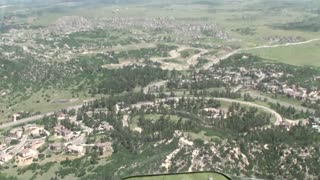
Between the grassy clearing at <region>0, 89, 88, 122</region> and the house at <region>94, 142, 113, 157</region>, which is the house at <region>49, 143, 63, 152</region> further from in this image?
the grassy clearing at <region>0, 89, 88, 122</region>

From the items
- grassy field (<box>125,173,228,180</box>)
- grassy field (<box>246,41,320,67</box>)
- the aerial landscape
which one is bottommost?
grassy field (<box>246,41,320,67</box>)

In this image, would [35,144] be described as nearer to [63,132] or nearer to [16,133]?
[63,132]

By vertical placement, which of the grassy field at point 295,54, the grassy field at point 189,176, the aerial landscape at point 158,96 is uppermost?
the grassy field at point 189,176

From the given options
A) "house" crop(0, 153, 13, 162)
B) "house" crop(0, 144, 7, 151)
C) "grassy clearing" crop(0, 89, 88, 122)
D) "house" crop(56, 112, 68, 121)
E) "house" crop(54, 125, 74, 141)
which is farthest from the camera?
"grassy clearing" crop(0, 89, 88, 122)

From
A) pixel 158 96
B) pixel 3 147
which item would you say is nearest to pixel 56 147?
pixel 3 147

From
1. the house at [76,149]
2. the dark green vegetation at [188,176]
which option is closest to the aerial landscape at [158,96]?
the dark green vegetation at [188,176]

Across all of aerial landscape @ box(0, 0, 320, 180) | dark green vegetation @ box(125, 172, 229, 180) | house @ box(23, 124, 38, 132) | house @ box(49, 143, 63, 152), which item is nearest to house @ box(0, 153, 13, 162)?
aerial landscape @ box(0, 0, 320, 180)

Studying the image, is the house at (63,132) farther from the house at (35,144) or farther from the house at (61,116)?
the house at (61,116)
